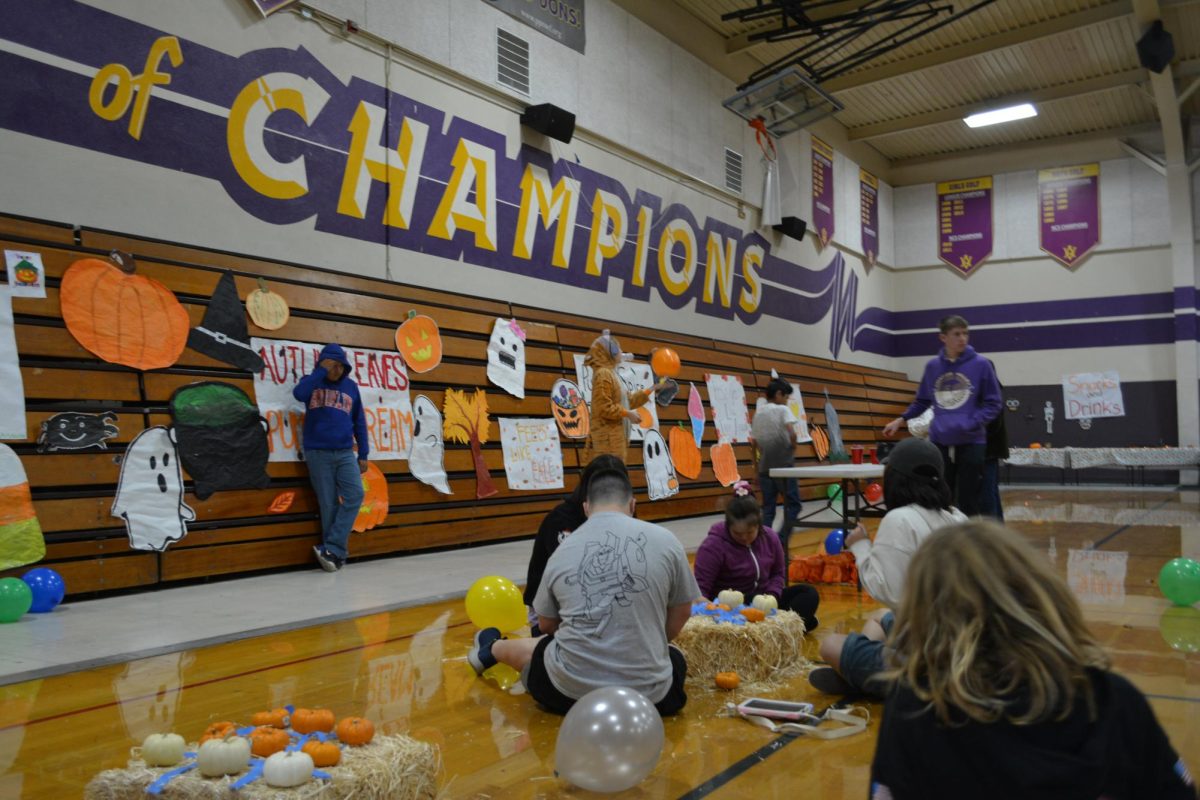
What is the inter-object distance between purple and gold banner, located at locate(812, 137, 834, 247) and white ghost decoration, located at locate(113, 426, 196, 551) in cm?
1250

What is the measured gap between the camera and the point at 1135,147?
17.1 metres

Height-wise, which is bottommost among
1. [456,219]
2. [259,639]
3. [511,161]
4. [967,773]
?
[259,639]

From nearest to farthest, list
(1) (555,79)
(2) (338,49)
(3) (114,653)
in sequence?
(3) (114,653)
(2) (338,49)
(1) (555,79)

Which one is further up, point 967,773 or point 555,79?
point 555,79

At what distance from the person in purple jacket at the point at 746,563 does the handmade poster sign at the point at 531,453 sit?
439 centimetres

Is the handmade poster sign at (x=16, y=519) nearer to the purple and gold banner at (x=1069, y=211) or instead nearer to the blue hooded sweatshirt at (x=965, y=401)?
the blue hooded sweatshirt at (x=965, y=401)

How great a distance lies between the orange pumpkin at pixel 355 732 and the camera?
2359 mm

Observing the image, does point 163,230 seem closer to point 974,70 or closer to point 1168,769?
point 1168,769

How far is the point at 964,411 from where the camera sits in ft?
18.5

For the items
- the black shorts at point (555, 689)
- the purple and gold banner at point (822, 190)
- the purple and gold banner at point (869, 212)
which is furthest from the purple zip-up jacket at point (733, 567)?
the purple and gold banner at point (869, 212)

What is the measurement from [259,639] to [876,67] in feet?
46.1

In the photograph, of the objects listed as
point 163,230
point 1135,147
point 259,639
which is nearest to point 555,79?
point 163,230

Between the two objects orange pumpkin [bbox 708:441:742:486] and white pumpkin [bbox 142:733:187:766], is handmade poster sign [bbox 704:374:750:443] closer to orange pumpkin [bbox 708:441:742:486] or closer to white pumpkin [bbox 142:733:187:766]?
orange pumpkin [bbox 708:441:742:486]

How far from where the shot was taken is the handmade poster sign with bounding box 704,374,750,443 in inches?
480
